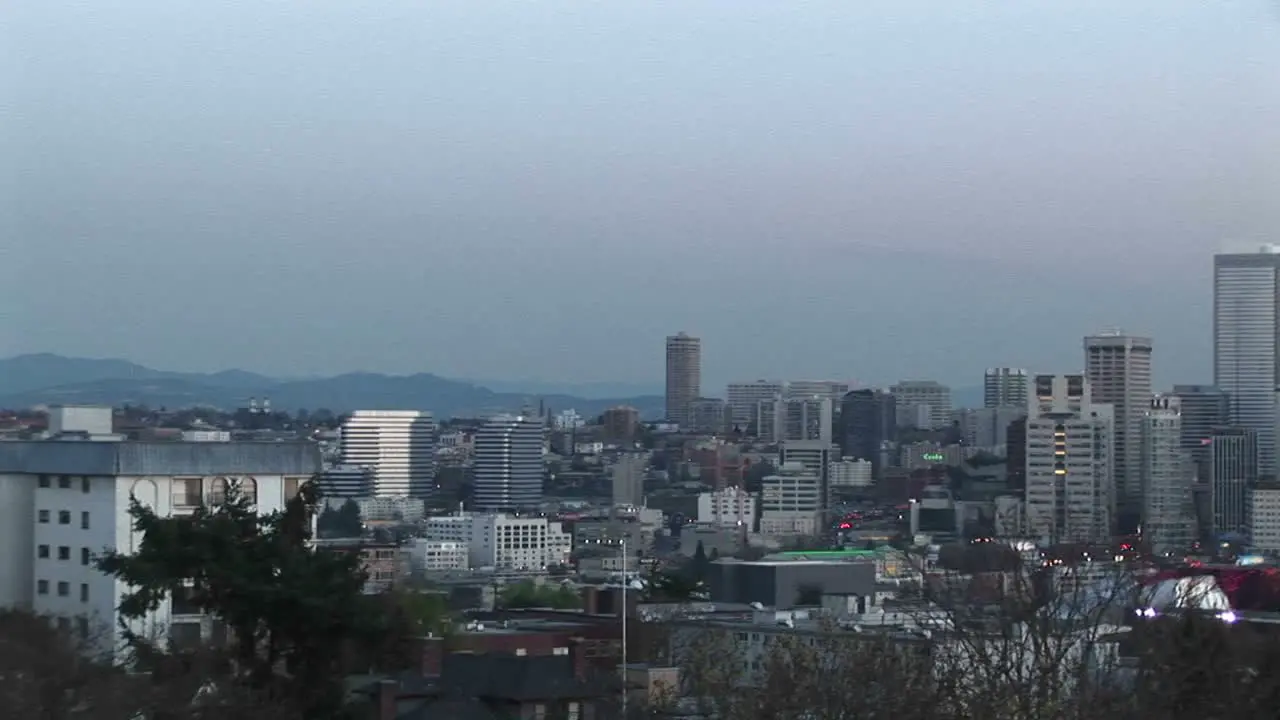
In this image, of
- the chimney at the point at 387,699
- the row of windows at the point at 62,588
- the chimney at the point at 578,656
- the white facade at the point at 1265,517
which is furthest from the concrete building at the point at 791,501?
the chimney at the point at 387,699

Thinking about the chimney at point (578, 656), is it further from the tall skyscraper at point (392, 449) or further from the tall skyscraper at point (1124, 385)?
the tall skyscraper at point (1124, 385)

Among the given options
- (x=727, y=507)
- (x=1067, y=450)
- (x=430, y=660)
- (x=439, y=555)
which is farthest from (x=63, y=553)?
(x=727, y=507)

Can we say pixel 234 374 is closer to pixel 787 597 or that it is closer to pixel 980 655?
pixel 787 597

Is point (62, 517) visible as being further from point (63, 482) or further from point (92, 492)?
point (92, 492)

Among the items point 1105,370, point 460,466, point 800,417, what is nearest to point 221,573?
point 460,466

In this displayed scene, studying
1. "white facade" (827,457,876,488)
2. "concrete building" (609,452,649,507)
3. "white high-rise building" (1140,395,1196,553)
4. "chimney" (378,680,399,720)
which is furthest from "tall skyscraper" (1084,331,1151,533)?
"chimney" (378,680,399,720)

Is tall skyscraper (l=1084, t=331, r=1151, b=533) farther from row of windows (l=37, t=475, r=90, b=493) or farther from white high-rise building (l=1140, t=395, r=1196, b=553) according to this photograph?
row of windows (l=37, t=475, r=90, b=493)
